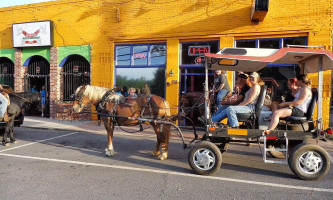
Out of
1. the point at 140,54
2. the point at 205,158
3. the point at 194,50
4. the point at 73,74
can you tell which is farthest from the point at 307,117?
the point at 73,74

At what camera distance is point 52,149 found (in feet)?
22.8

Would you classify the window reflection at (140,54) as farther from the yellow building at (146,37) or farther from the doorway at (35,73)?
the doorway at (35,73)

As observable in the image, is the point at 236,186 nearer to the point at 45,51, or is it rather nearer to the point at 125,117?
the point at 125,117

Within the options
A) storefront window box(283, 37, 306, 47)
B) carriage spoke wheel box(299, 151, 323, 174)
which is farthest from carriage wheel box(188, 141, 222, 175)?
storefront window box(283, 37, 306, 47)

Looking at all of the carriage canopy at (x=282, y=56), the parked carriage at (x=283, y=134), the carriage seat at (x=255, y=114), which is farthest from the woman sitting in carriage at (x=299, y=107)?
the carriage canopy at (x=282, y=56)

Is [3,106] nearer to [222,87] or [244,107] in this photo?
[222,87]

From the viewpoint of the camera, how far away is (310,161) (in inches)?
175

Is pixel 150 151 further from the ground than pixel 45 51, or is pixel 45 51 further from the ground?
pixel 45 51

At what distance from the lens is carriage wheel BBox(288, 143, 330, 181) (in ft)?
14.5

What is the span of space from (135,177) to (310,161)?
3.29m

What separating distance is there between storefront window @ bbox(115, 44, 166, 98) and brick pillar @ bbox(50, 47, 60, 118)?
11.5 feet

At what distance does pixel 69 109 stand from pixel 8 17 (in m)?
6.95

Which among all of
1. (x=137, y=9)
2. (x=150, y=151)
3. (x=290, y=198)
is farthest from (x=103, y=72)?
(x=290, y=198)

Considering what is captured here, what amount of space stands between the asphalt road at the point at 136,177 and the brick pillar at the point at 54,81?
6185mm
